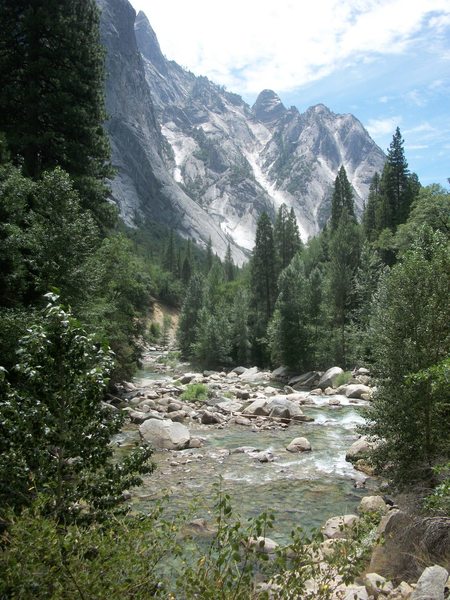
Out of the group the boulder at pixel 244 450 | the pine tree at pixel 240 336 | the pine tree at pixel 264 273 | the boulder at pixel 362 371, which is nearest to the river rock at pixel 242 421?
the boulder at pixel 244 450

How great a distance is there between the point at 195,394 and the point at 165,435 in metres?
11.3

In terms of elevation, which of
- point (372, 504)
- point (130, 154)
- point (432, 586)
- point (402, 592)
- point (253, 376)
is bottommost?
point (253, 376)

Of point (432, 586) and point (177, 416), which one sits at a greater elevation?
point (432, 586)

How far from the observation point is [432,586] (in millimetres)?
6070

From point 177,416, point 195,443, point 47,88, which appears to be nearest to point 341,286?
point 177,416

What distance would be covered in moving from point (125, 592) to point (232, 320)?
5285cm

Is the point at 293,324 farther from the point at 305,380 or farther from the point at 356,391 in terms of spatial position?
the point at 356,391

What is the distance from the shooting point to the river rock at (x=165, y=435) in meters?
18.4

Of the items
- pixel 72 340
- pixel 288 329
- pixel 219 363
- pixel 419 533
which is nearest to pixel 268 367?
pixel 219 363

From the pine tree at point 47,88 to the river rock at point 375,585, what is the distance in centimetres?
1793

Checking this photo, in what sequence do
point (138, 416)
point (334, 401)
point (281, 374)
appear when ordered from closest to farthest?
point (138, 416) → point (334, 401) → point (281, 374)

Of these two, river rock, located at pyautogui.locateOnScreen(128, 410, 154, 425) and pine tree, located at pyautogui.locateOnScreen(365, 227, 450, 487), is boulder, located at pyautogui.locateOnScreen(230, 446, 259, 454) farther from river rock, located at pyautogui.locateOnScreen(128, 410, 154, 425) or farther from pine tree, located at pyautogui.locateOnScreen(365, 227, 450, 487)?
pine tree, located at pyautogui.locateOnScreen(365, 227, 450, 487)

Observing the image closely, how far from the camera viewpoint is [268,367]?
5175 centimetres

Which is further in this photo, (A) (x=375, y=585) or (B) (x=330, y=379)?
(B) (x=330, y=379)
